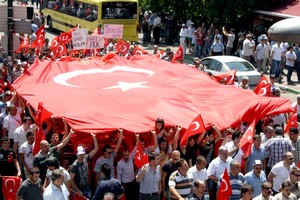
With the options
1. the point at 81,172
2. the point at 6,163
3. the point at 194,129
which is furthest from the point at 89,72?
the point at 81,172

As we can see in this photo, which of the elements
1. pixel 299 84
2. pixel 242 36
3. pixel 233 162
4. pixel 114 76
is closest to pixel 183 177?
pixel 233 162

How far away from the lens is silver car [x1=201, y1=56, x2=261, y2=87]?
2411 centimetres

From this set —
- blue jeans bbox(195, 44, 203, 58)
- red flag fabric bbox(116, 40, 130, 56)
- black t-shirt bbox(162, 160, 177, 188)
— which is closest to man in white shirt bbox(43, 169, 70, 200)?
black t-shirt bbox(162, 160, 177, 188)

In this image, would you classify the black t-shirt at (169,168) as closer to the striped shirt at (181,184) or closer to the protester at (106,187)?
the striped shirt at (181,184)

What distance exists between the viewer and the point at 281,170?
41.5 ft

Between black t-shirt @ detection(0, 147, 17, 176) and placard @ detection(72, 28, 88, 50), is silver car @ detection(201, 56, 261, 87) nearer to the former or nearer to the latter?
placard @ detection(72, 28, 88, 50)

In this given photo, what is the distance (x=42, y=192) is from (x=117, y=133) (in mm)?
2982

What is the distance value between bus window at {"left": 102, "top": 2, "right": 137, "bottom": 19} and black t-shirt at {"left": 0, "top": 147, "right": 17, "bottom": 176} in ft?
75.9

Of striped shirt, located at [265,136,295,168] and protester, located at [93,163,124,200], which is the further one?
striped shirt, located at [265,136,295,168]

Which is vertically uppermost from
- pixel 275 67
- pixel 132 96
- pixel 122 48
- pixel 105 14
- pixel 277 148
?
pixel 105 14

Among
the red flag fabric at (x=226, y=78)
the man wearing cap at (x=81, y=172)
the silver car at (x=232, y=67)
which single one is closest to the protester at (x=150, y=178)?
the man wearing cap at (x=81, y=172)

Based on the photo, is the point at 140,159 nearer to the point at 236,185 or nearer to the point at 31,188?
the point at 236,185

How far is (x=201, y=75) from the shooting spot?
18.3 m

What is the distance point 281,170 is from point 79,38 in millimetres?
11090
